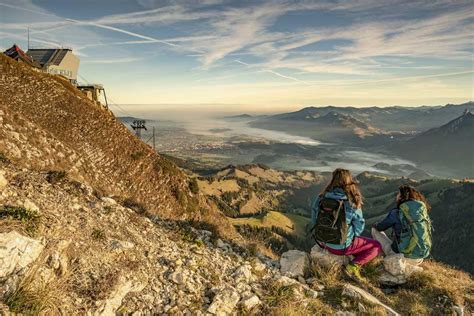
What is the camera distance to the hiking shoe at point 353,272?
1059cm

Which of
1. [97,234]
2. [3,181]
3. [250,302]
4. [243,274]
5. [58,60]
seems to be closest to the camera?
[250,302]

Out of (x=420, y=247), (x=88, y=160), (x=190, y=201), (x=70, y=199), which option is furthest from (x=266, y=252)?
(x=88, y=160)

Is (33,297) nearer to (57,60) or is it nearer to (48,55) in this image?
(57,60)

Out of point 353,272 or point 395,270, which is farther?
point 395,270

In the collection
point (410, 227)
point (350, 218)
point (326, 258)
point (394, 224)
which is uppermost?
point (350, 218)

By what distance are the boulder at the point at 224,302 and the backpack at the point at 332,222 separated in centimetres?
377

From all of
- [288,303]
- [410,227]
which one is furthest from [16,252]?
[410,227]

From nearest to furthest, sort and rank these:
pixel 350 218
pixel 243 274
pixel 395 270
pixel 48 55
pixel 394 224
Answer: pixel 243 274 → pixel 350 218 → pixel 395 270 → pixel 394 224 → pixel 48 55

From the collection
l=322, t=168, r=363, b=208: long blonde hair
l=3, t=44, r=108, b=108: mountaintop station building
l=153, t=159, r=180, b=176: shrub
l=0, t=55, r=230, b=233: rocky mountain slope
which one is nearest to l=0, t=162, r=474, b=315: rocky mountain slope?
l=322, t=168, r=363, b=208: long blonde hair

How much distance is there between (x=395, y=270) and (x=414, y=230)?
1.64 metres

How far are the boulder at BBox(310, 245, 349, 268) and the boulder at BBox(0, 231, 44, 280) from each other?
8.62m

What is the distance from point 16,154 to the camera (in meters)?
14.2

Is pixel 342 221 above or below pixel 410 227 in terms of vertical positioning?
above

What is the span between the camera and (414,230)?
35.5 feet
